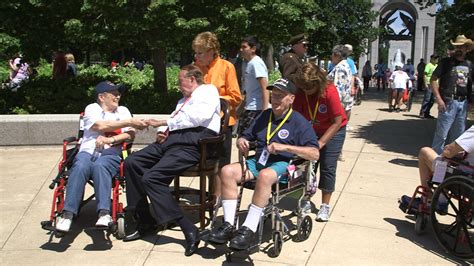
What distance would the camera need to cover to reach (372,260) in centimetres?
410

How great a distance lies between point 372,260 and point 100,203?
2.25 m

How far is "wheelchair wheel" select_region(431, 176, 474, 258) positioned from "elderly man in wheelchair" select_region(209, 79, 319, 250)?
3.54 ft

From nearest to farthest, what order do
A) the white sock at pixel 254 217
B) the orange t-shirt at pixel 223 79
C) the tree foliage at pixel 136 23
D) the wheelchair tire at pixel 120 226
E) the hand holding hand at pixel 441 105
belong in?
1. the white sock at pixel 254 217
2. the wheelchair tire at pixel 120 226
3. the orange t-shirt at pixel 223 79
4. the hand holding hand at pixel 441 105
5. the tree foliage at pixel 136 23

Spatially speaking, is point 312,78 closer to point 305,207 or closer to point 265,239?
point 305,207

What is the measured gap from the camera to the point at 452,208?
4.27m

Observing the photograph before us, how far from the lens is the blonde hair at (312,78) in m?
4.60

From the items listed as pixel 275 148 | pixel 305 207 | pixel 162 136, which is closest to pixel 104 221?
pixel 162 136

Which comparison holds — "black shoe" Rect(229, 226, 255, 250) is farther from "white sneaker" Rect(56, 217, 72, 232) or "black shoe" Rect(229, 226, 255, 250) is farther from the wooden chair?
"white sneaker" Rect(56, 217, 72, 232)

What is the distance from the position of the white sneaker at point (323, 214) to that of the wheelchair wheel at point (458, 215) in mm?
1014

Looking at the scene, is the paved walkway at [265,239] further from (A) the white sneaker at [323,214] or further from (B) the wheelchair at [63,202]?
(B) the wheelchair at [63,202]

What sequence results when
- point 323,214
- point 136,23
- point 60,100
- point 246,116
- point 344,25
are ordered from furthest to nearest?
point 344,25, point 60,100, point 136,23, point 246,116, point 323,214

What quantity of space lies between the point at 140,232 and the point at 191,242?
0.59m

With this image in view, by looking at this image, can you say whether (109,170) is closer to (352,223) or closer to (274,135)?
(274,135)

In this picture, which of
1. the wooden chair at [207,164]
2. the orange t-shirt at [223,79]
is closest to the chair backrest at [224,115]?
the wooden chair at [207,164]
